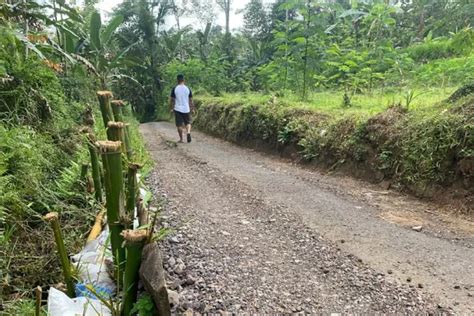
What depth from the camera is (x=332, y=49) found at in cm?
816

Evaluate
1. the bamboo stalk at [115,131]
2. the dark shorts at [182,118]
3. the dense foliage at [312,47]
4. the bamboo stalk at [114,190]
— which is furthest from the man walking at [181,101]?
the bamboo stalk at [114,190]

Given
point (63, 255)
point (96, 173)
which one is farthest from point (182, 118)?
point (63, 255)

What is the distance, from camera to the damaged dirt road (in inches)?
83.2

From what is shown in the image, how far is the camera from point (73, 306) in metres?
1.81

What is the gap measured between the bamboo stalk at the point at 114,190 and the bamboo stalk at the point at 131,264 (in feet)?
0.31

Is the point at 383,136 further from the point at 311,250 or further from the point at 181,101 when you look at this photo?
the point at 181,101

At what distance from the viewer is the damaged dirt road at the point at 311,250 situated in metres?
2.11

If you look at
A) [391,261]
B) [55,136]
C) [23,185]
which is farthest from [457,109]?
[55,136]

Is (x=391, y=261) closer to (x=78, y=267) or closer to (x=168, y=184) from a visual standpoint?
(x=78, y=267)

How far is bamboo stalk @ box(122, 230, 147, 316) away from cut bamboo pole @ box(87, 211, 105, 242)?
101 centimetres

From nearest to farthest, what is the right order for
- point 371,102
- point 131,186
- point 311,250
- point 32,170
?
point 131,186 → point 311,250 → point 32,170 → point 371,102

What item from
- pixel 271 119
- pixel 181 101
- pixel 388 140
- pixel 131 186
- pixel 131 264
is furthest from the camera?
pixel 181 101

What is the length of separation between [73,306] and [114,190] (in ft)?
2.01

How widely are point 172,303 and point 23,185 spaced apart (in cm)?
210
